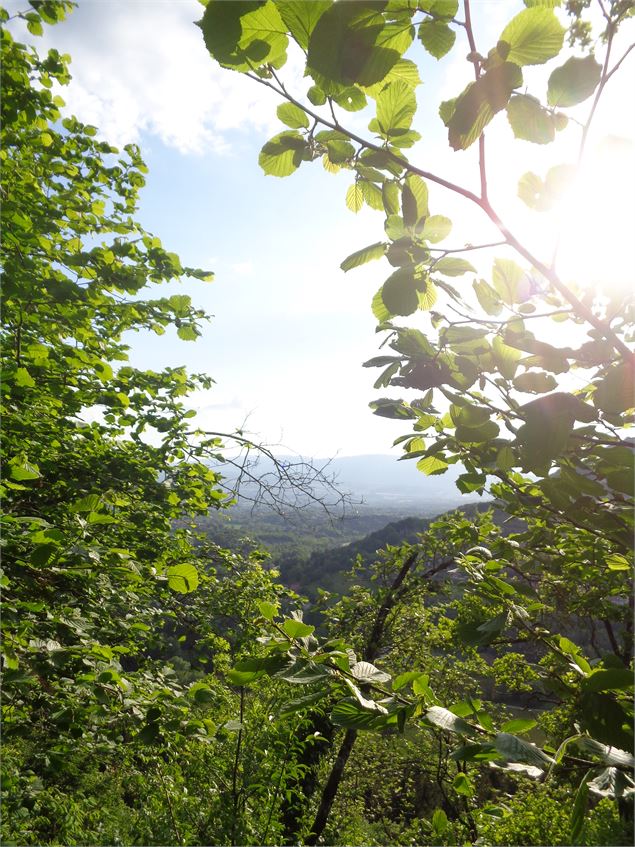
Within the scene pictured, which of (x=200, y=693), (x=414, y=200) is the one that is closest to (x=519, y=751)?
(x=414, y=200)

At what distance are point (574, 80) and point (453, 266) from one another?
0.43 m

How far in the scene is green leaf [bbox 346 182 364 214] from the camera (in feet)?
3.91

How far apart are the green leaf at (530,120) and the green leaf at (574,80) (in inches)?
1.5

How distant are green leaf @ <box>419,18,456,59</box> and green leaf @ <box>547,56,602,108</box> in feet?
0.78

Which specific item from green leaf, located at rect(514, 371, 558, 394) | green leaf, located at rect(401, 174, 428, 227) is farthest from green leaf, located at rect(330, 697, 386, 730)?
green leaf, located at rect(401, 174, 428, 227)

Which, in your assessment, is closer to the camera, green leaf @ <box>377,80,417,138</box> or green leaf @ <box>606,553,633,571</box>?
green leaf @ <box>377,80,417,138</box>

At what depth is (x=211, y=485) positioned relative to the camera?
17.4 feet

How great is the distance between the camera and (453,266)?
115 cm

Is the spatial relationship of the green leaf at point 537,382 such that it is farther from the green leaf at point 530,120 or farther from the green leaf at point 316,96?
the green leaf at point 316,96

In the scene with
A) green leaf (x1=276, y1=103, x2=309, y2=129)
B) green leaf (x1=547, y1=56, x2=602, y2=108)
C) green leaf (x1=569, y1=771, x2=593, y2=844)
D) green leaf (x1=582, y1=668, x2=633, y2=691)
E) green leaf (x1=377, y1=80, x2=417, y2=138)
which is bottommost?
green leaf (x1=569, y1=771, x2=593, y2=844)

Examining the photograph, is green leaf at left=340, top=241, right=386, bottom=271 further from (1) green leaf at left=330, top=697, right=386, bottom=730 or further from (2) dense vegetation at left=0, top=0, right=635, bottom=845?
(1) green leaf at left=330, top=697, right=386, bottom=730

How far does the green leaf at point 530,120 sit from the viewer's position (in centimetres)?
93

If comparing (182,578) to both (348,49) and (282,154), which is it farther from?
(348,49)

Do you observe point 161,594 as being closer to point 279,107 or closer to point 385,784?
point 279,107
